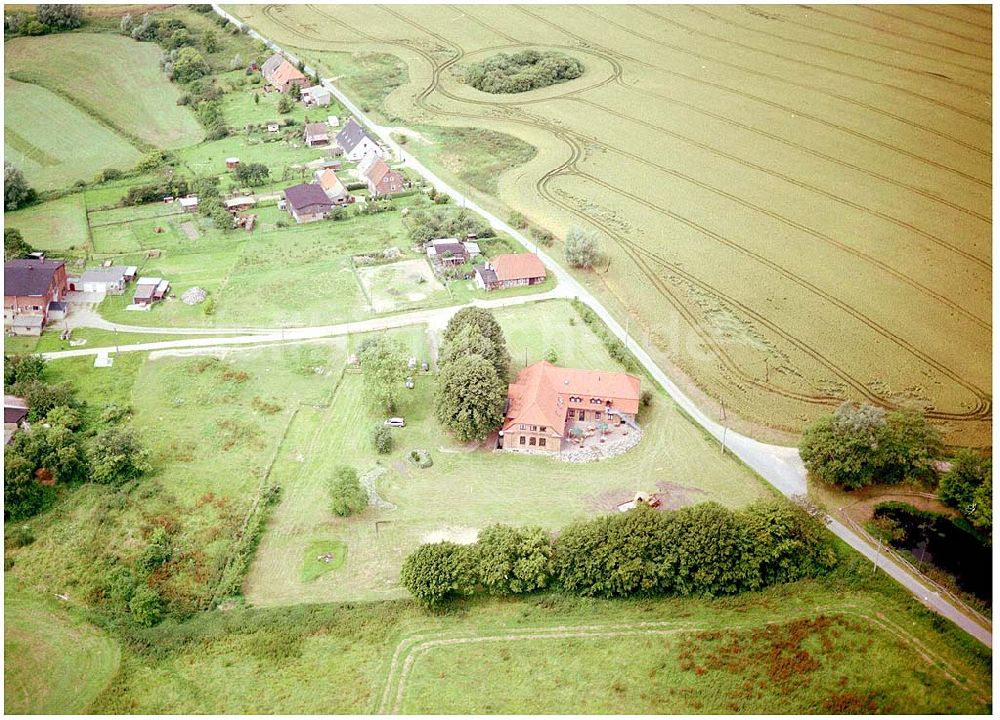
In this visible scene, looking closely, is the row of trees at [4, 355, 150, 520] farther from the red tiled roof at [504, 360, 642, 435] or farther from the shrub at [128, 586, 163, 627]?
the red tiled roof at [504, 360, 642, 435]

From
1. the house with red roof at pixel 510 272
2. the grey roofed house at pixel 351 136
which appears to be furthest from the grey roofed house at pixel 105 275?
the grey roofed house at pixel 351 136

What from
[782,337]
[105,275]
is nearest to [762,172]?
[782,337]

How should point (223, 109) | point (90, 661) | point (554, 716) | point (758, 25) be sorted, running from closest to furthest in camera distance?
point (554, 716) < point (90, 661) < point (223, 109) < point (758, 25)

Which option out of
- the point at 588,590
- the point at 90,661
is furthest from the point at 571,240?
the point at 90,661

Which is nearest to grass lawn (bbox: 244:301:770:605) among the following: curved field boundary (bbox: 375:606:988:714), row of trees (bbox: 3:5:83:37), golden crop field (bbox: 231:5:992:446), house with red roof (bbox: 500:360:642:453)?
house with red roof (bbox: 500:360:642:453)

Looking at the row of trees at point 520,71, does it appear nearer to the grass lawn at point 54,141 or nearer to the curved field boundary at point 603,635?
the grass lawn at point 54,141

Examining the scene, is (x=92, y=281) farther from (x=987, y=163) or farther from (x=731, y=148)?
(x=987, y=163)

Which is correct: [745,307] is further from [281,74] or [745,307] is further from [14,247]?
[281,74]
